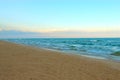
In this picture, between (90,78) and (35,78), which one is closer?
(35,78)

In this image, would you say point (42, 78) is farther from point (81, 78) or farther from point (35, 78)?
point (81, 78)

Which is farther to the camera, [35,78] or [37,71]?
[37,71]

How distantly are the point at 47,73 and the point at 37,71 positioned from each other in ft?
1.43

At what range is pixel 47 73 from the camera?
859 centimetres

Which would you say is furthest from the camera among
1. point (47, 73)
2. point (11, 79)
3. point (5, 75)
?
point (47, 73)

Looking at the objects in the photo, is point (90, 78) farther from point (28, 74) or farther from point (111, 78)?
point (28, 74)

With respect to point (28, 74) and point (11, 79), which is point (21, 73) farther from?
point (11, 79)

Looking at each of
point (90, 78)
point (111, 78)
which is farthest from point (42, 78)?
point (111, 78)

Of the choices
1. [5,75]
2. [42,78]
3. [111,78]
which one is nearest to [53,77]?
[42,78]

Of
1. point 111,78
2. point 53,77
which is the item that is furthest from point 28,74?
point 111,78

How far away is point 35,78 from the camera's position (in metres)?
7.68

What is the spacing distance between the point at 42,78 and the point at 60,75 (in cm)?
85

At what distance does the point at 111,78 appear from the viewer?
8.62 m

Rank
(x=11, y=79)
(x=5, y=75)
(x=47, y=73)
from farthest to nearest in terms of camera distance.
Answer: (x=47, y=73) → (x=5, y=75) → (x=11, y=79)
